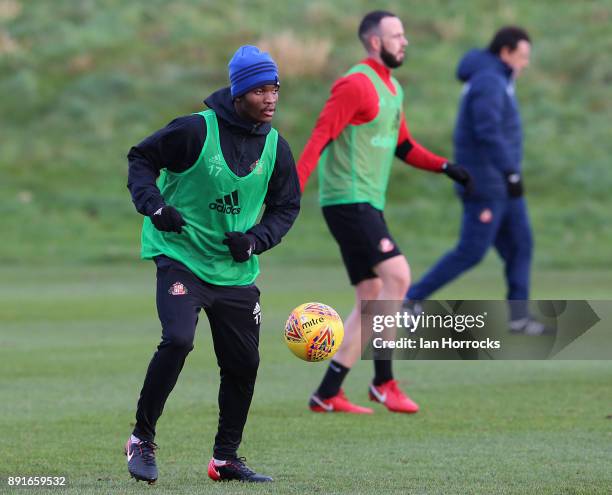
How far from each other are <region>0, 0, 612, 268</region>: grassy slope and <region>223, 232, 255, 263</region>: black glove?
1534cm

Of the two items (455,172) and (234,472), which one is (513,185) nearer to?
(455,172)

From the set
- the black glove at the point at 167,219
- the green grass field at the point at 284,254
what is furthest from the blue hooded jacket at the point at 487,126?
the black glove at the point at 167,219

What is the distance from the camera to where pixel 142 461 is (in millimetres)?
6938

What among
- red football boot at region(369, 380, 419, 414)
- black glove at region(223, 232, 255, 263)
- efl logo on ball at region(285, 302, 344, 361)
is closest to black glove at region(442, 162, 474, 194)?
red football boot at region(369, 380, 419, 414)

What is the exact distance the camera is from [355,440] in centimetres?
864

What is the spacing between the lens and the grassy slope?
981 inches

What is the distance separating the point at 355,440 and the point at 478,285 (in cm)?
1048

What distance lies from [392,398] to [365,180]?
1.48 meters

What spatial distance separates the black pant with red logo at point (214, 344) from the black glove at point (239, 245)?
0.23 meters

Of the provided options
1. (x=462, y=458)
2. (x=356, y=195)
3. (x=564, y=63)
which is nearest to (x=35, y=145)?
(x=564, y=63)

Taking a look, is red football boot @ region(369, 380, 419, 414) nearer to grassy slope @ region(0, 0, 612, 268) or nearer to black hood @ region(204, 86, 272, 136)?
black hood @ region(204, 86, 272, 136)

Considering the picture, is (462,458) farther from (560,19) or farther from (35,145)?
(560,19)

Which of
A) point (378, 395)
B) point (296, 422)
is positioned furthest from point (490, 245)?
point (296, 422)

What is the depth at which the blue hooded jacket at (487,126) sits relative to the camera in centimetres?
1404
